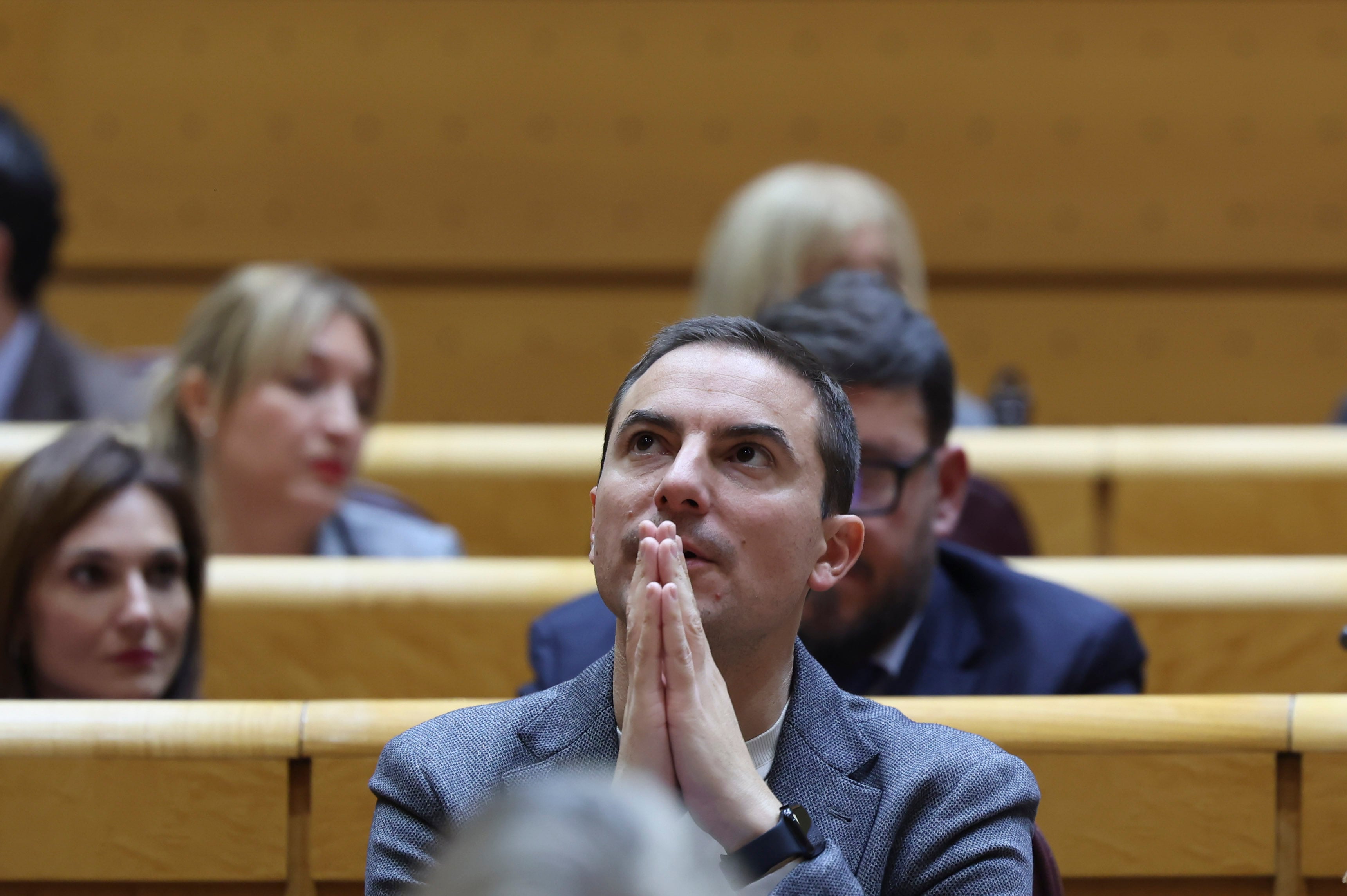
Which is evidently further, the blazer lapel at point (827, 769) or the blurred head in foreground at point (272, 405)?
the blurred head in foreground at point (272, 405)

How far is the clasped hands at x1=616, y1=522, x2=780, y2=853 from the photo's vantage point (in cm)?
87

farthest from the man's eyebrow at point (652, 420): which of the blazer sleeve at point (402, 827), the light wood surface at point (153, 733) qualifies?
the light wood surface at point (153, 733)

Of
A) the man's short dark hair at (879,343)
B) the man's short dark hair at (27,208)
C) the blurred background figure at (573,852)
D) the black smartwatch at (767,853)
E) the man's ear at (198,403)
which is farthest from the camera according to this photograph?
the man's short dark hair at (27,208)

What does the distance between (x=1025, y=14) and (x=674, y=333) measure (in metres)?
2.43

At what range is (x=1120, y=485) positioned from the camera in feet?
6.88

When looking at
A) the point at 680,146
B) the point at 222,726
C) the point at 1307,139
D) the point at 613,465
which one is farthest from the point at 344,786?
the point at 1307,139

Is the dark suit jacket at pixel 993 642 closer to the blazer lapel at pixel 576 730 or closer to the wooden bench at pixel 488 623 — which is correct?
the wooden bench at pixel 488 623

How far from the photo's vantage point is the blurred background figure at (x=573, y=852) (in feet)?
1.47

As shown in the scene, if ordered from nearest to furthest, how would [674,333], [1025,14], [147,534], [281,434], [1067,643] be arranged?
1. [674,333]
2. [1067,643]
3. [147,534]
4. [281,434]
5. [1025,14]

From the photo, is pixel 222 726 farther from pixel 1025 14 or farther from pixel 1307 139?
pixel 1307 139

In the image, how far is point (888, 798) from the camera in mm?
954

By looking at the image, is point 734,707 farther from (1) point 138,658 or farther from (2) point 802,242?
(2) point 802,242

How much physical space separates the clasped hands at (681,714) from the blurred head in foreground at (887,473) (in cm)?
60

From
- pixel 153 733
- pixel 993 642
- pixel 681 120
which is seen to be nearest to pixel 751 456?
pixel 153 733
